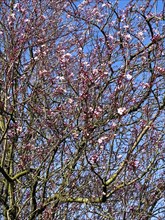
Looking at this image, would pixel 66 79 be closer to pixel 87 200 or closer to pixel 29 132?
pixel 29 132

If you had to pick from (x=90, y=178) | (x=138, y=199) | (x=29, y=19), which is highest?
(x=29, y=19)

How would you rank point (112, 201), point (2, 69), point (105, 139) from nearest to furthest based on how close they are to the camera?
point (105, 139), point (112, 201), point (2, 69)

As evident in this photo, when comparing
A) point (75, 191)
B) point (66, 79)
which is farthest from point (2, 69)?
point (75, 191)

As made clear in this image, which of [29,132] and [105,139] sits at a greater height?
[29,132]

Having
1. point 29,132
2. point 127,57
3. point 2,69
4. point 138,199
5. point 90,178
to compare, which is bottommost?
point 138,199

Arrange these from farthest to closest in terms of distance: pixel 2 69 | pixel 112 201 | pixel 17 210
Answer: pixel 2 69 < pixel 17 210 < pixel 112 201

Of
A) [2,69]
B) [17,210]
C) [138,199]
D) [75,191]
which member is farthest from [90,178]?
[2,69]

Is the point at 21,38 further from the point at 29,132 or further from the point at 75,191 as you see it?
the point at 75,191

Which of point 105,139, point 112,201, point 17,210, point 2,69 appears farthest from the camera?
point 2,69

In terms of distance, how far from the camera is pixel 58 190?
19.5 feet

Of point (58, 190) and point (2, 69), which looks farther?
point (2, 69)

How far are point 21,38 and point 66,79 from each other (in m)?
0.90

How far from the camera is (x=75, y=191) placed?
589cm

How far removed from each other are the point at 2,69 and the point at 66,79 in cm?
105
